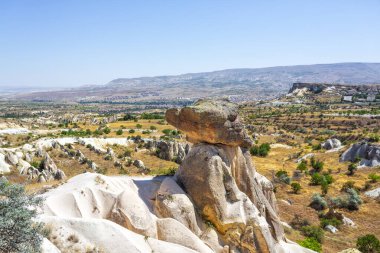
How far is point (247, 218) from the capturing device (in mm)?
15648

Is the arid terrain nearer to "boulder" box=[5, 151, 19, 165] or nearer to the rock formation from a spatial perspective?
"boulder" box=[5, 151, 19, 165]

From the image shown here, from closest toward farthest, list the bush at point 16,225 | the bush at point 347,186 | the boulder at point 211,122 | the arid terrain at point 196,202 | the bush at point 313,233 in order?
the bush at point 16,225 < the arid terrain at point 196,202 < the boulder at point 211,122 < the bush at point 313,233 < the bush at point 347,186

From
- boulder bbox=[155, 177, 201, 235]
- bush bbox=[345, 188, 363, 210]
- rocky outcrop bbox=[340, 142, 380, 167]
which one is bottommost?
rocky outcrop bbox=[340, 142, 380, 167]

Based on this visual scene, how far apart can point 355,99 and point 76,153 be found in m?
150

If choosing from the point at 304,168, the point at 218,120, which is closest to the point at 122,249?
the point at 218,120

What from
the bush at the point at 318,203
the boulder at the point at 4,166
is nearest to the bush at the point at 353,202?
the bush at the point at 318,203

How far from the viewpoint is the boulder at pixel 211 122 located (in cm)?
1695

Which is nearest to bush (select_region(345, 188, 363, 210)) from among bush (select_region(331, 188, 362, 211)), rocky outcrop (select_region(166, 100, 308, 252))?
bush (select_region(331, 188, 362, 211))

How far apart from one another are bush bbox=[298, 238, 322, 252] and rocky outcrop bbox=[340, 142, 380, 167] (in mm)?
34489

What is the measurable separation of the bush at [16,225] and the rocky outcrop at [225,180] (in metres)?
7.76

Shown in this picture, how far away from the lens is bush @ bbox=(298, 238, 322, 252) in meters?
21.6

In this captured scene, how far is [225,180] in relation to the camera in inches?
645

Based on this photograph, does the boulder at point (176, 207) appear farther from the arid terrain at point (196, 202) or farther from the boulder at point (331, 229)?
the boulder at point (331, 229)

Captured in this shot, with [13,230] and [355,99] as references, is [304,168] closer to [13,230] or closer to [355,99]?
[13,230]
